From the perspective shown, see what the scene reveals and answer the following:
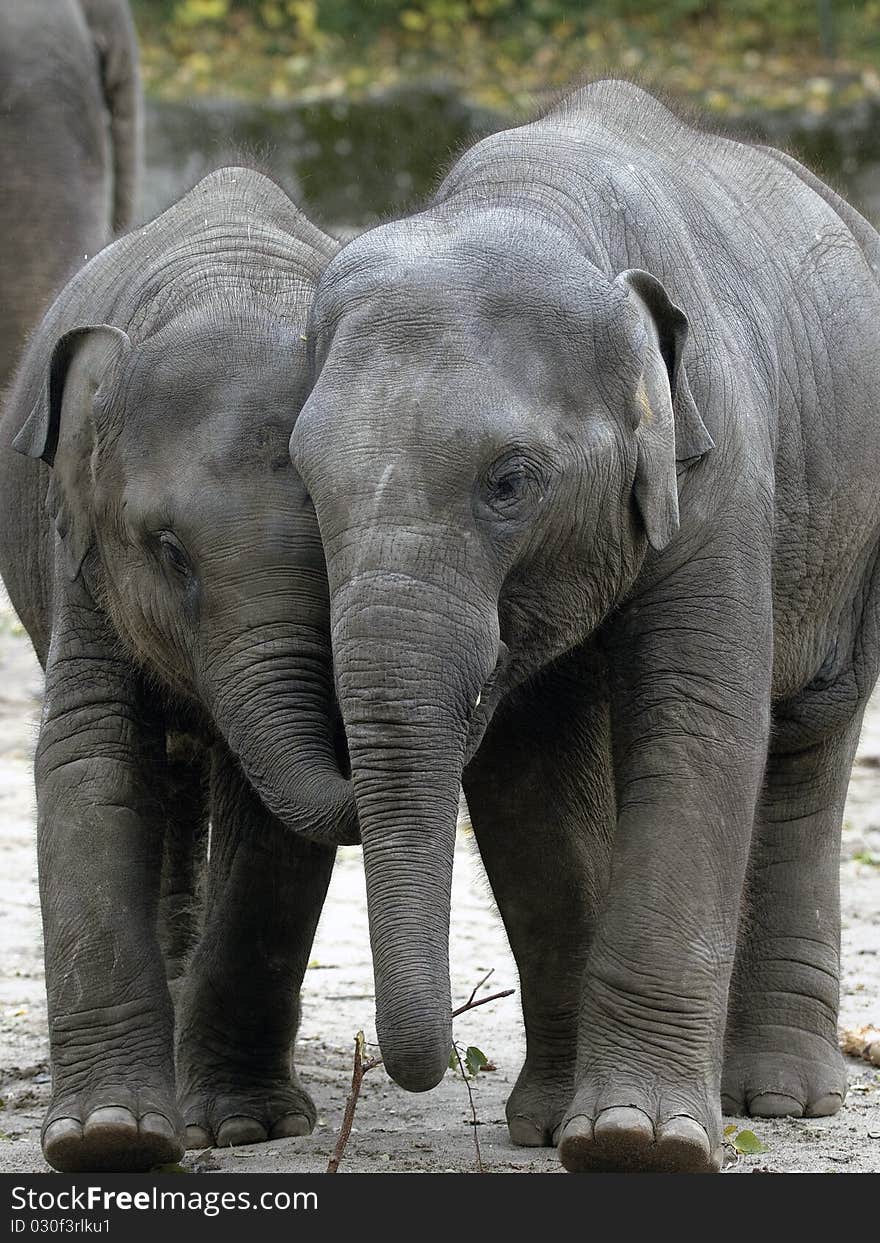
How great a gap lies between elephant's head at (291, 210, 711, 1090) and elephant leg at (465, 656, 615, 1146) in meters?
0.78

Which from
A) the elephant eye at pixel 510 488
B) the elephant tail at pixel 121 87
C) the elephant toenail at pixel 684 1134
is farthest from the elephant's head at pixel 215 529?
the elephant tail at pixel 121 87

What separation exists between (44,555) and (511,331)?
146 centimetres

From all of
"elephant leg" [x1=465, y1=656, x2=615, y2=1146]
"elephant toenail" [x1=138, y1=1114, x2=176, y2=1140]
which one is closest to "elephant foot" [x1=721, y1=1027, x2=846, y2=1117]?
"elephant leg" [x1=465, y1=656, x2=615, y2=1146]

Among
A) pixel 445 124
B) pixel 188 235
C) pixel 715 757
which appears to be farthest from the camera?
pixel 445 124

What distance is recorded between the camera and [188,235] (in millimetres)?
4781

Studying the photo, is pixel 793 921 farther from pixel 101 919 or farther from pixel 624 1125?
pixel 101 919

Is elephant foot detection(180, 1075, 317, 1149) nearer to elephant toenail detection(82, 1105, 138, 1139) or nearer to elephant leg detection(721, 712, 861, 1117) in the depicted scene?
elephant toenail detection(82, 1105, 138, 1139)

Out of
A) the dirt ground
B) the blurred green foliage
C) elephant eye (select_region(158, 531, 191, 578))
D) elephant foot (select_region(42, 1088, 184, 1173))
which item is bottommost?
the blurred green foliage

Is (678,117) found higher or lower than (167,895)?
higher

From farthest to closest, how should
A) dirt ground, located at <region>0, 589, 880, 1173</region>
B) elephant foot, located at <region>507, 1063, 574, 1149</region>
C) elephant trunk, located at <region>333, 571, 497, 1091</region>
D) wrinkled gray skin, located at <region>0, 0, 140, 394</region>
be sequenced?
wrinkled gray skin, located at <region>0, 0, 140, 394</region>, elephant foot, located at <region>507, 1063, 574, 1149</region>, dirt ground, located at <region>0, 589, 880, 1173</region>, elephant trunk, located at <region>333, 571, 497, 1091</region>

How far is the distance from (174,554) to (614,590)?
794 millimetres

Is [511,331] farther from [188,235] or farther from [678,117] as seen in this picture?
[678,117]

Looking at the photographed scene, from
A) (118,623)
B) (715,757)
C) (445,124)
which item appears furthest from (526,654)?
(445,124)

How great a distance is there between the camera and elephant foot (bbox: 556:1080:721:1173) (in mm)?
3961
